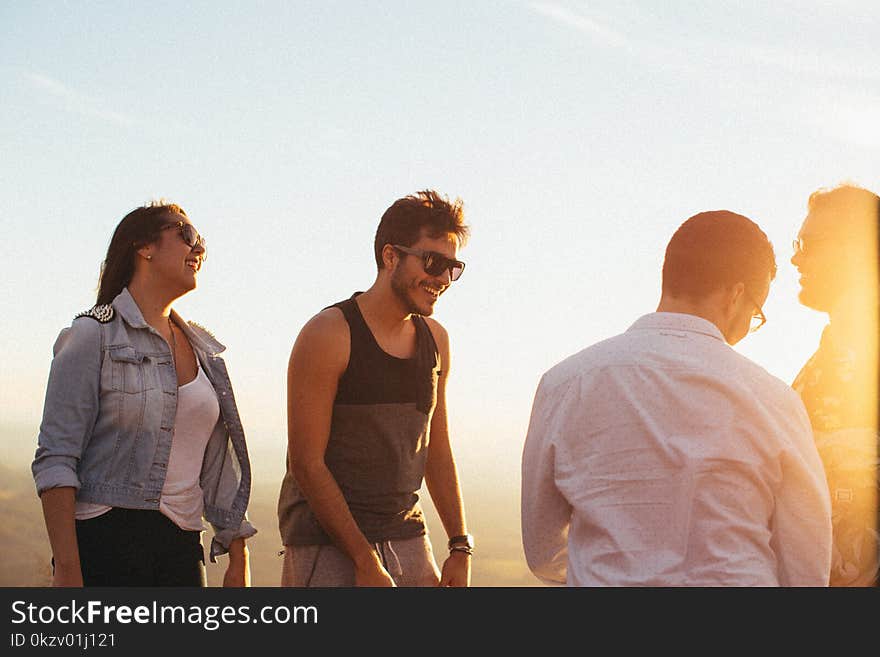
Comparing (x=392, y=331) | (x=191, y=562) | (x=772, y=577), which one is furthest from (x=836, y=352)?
(x=191, y=562)

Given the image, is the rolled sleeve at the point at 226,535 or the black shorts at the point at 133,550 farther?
the rolled sleeve at the point at 226,535

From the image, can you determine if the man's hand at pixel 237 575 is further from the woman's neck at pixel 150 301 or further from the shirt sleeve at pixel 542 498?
the shirt sleeve at pixel 542 498

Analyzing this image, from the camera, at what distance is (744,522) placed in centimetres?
323

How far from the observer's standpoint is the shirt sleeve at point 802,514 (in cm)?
327

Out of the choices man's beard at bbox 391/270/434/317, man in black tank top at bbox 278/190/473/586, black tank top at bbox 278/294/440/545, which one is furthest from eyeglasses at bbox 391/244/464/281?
black tank top at bbox 278/294/440/545

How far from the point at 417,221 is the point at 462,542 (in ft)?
5.69

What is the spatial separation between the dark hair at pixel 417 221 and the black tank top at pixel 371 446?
453mm

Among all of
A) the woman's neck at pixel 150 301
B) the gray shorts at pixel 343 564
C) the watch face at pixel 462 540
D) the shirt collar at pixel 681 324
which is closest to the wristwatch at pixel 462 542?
the watch face at pixel 462 540

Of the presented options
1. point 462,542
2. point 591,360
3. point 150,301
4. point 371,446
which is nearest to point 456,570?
point 462,542

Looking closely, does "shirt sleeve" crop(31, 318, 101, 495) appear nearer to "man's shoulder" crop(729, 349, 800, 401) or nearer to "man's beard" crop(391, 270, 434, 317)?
"man's beard" crop(391, 270, 434, 317)

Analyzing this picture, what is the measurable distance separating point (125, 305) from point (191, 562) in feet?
4.16

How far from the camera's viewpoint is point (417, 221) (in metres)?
5.41

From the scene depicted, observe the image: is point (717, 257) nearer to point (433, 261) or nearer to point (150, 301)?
point (433, 261)

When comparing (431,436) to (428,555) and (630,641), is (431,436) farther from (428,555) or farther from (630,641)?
(630,641)
